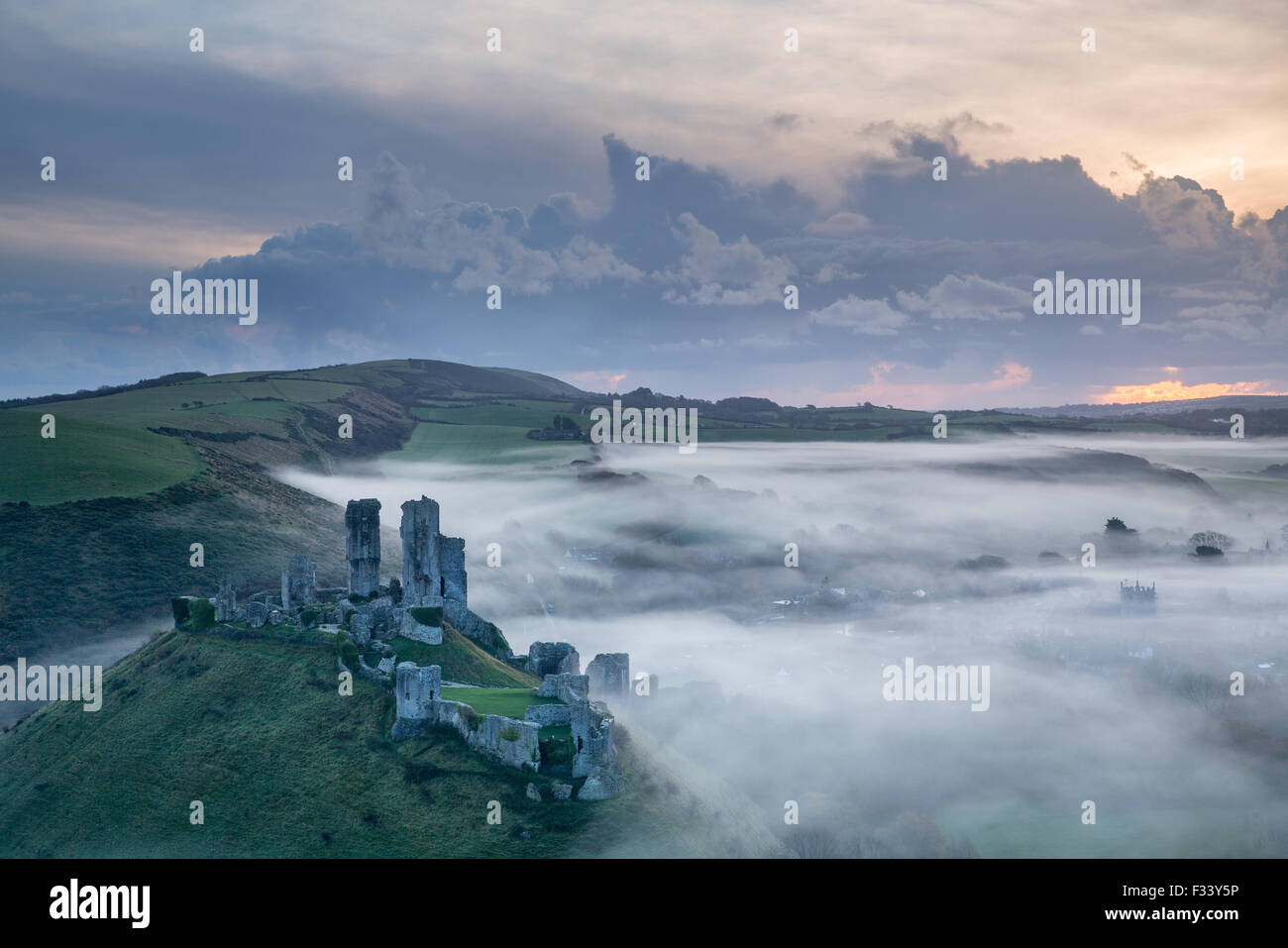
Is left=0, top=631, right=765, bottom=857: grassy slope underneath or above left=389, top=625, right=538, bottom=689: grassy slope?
underneath

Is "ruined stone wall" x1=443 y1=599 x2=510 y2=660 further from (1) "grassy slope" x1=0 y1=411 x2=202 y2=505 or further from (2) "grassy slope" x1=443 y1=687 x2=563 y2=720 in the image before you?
(1) "grassy slope" x1=0 y1=411 x2=202 y2=505

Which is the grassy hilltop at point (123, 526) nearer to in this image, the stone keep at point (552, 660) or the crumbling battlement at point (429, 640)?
the crumbling battlement at point (429, 640)

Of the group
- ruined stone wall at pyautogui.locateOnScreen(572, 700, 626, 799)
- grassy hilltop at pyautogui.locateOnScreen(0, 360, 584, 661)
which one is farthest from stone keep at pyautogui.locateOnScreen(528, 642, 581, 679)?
grassy hilltop at pyautogui.locateOnScreen(0, 360, 584, 661)

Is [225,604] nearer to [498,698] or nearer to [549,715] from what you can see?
[498,698]

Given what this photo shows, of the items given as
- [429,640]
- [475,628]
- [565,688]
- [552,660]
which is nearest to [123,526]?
[475,628]

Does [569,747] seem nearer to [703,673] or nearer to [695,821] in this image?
[695,821]
